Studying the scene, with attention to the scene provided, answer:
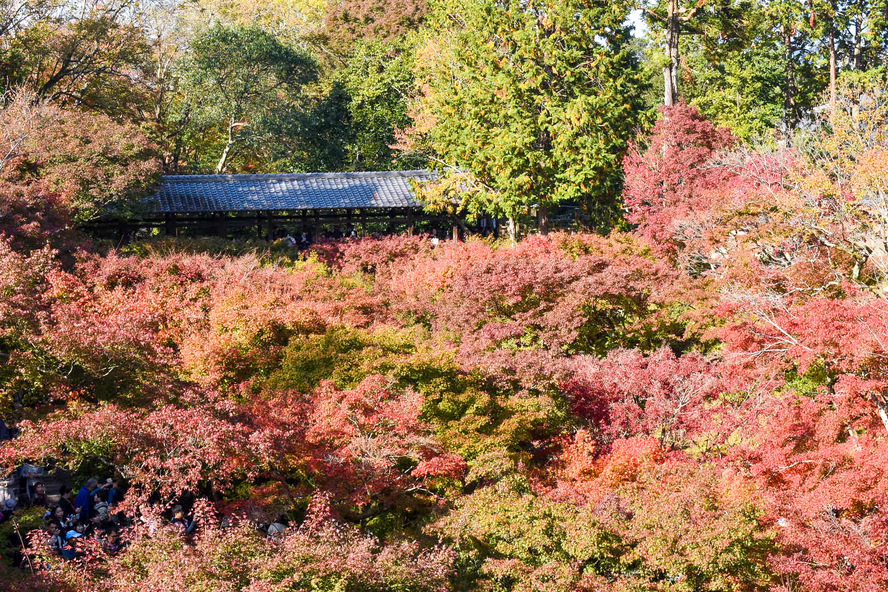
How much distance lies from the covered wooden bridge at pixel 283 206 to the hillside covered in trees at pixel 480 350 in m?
1.48

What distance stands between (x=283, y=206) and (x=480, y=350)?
11.5 m

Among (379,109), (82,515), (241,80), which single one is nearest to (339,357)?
(82,515)

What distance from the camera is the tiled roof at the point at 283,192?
25.8 metres

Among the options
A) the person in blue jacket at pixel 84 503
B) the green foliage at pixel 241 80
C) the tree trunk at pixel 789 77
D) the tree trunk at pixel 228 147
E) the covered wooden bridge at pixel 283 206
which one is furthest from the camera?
the tree trunk at pixel 789 77

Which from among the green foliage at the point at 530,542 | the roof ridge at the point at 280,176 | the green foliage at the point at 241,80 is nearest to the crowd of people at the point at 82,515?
the green foliage at the point at 530,542

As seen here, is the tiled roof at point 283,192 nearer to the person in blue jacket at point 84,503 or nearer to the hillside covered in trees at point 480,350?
the hillside covered in trees at point 480,350

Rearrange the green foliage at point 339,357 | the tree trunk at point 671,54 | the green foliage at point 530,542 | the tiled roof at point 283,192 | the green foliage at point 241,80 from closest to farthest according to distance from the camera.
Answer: the green foliage at point 530,542 < the green foliage at point 339,357 < the tiled roof at point 283,192 < the tree trunk at point 671,54 < the green foliage at point 241,80

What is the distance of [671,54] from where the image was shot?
27.7 meters

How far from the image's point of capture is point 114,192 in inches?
869

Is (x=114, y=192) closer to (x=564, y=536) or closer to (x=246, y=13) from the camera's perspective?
(x=564, y=536)

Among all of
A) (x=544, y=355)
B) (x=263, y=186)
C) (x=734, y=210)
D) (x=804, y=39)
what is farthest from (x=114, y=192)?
(x=804, y=39)

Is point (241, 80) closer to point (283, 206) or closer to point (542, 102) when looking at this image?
point (283, 206)

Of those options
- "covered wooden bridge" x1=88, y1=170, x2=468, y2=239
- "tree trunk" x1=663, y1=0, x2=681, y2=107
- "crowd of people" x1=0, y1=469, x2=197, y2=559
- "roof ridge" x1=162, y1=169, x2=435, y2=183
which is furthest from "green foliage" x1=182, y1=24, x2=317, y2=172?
"crowd of people" x1=0, y1=469, x2=197, y2=559

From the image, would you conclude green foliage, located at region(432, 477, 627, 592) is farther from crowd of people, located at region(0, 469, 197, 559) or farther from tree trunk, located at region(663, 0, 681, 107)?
tree trunk, located at region(663, 0, 681, 107)
